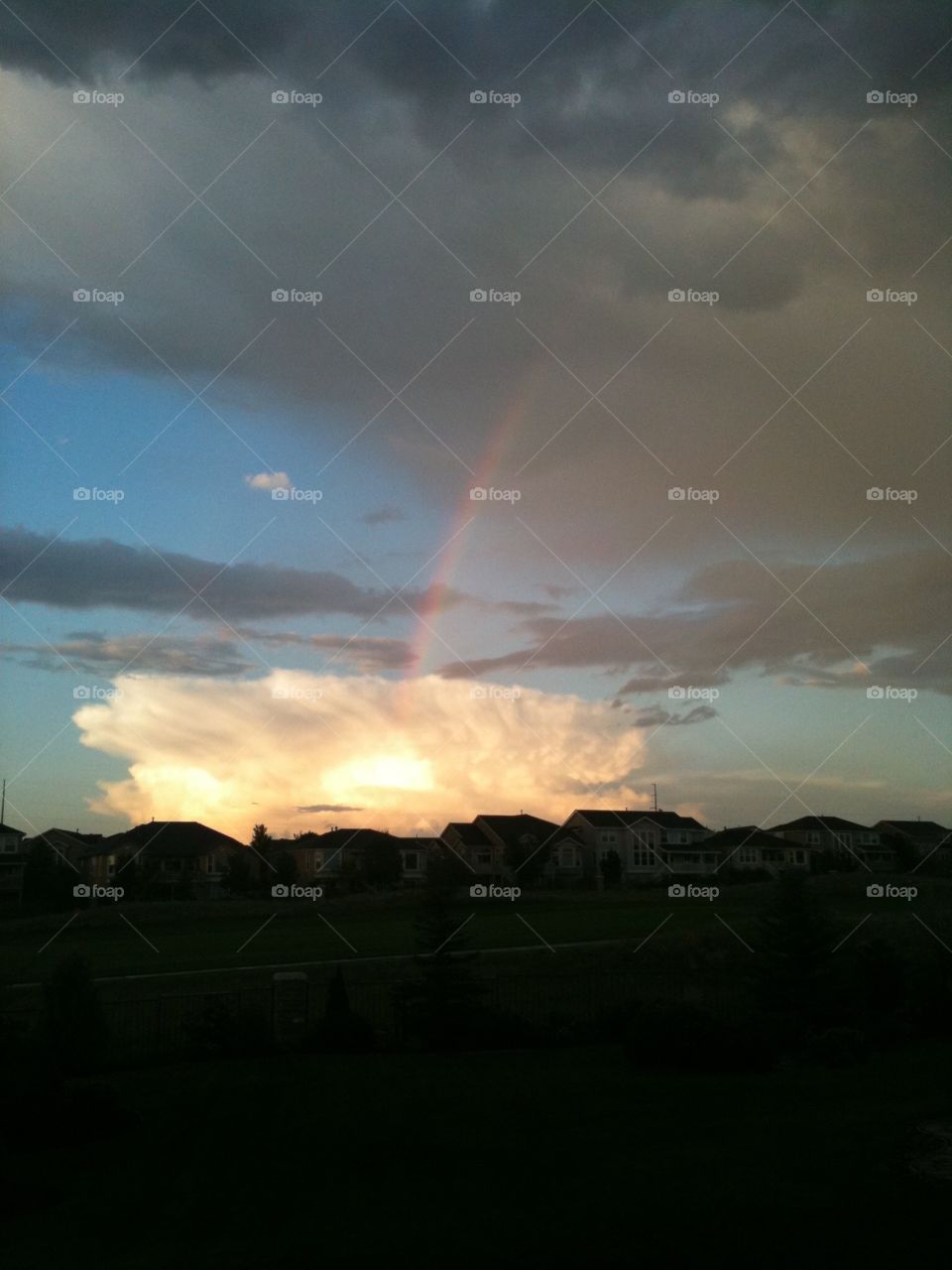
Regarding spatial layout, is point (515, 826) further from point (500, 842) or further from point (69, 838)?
point (69, 838)

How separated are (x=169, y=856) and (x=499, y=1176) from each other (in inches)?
580

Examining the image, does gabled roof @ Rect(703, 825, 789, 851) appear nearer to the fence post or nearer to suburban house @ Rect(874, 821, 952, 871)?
suburban house @ Rect(874, 821, 952, 871)

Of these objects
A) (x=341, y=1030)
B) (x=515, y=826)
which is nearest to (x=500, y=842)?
(x=515, y=826)

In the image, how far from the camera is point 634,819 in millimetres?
25938

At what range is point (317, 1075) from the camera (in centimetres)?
1419

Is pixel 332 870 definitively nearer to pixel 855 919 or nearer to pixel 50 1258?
pixel 855 919

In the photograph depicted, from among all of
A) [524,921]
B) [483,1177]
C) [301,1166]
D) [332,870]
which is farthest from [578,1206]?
[524,921]

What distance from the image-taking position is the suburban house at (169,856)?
2119 centimetres

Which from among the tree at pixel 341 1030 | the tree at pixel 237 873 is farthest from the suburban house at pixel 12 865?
the tree at pixel 341 1030

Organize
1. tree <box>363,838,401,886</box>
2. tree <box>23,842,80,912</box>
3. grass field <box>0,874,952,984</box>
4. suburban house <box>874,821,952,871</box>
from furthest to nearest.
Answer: suburban house <box>874,821,952,871</box>
tree <box>363,838,401,886</box>
grass field <box>0,874,952,984</box>
tree <box>23,842,80,912</box>

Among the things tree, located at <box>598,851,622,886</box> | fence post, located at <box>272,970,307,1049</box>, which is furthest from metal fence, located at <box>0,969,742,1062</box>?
tree, located at <box>598,851,622,886</box>

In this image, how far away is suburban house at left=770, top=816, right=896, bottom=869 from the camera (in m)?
27.5

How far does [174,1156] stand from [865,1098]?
7366mm

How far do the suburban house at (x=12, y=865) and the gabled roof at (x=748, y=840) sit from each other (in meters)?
16.3
